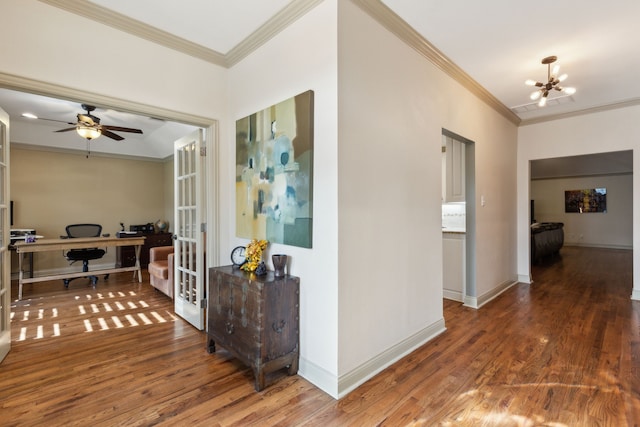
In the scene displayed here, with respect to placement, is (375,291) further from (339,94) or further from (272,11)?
(272,11)

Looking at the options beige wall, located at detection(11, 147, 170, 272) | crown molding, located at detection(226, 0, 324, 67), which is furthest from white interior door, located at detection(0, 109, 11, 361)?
beige wall, located at detection(11, 147, 170, 272)

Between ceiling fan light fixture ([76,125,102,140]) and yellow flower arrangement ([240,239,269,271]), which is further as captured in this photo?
ceiling fan light fixture ([76,125,102,140])

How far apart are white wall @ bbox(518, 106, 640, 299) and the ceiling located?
81 cm

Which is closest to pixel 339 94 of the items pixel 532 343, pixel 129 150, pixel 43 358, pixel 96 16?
pixel 96 16

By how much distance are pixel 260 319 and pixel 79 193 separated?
6.02m

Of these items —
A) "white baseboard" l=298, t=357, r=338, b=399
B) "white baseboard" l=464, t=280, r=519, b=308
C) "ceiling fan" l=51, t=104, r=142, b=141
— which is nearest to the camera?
"white baseboard" l=298, t=357, r=338, b=399

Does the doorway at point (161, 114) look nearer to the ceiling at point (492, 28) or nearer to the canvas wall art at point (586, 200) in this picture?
the ceiling at point (492, 28)

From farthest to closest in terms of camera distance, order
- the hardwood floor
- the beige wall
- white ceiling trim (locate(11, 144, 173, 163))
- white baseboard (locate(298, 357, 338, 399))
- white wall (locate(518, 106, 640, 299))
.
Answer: the beige wall
white ceiling trim (locate(11, 144, 173, 163))
white wall (locate(518, 106, 640, 299))
white baseboard (locate(298, 357, 338, 399))
the hardwood floor

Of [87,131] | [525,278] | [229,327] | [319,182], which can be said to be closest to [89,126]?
[87,131]

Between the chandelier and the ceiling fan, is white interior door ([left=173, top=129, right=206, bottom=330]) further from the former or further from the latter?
the chandelier

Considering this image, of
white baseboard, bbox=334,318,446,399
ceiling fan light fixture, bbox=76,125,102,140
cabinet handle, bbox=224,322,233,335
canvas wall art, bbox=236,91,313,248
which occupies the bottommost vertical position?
white baseboard, bbox=334,318,446,399

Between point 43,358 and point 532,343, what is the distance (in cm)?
411

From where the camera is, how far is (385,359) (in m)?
2.33

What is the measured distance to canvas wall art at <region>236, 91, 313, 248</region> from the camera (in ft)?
7.06
